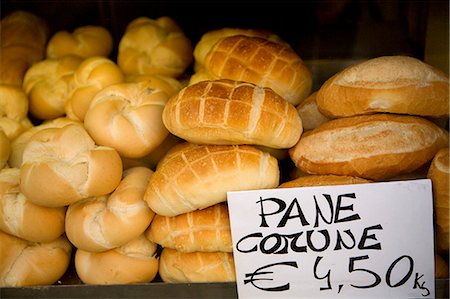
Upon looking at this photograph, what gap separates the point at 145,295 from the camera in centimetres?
122

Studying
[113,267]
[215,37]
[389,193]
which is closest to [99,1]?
[215,37]

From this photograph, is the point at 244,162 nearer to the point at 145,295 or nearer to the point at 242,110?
the point at 242,110

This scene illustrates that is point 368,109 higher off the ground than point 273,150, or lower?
higher

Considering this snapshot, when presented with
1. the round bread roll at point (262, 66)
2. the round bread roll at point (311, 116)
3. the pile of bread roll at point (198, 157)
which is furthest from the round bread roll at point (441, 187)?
the round bread roll at point (262, 66)

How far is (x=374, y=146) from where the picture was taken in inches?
44.7

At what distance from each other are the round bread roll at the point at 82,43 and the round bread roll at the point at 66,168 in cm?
61

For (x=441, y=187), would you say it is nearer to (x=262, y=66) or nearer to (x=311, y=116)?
(x=311, y=116)

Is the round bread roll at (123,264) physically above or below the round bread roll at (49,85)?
below

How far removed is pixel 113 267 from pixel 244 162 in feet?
1.46

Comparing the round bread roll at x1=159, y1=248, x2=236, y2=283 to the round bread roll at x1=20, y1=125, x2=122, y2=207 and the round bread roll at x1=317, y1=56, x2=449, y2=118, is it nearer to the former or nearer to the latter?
the round bread roll at x1=20, y1=125, x2=122, y2=207

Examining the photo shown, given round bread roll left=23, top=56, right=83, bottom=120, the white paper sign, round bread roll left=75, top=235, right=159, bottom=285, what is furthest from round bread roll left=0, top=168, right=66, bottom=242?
the white paper sign

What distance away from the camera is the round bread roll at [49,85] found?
1.58 metres

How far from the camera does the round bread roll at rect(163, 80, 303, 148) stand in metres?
1.13

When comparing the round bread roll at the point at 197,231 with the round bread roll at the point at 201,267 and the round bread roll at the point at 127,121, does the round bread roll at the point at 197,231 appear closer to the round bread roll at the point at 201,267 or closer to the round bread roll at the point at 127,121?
the round bread roll at the point at 201,267
